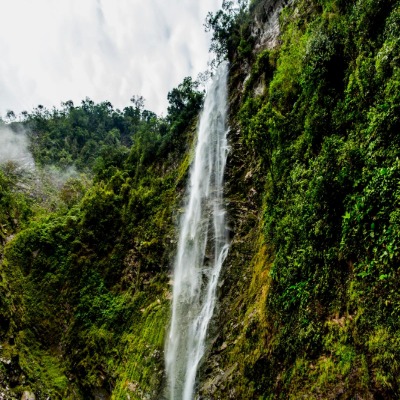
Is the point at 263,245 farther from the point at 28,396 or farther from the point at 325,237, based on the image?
the point at 28,396

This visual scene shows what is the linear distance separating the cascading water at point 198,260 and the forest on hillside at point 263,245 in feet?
2.15

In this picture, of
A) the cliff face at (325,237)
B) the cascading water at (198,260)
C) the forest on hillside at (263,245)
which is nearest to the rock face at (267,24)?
the forest on hillside at (263,245)

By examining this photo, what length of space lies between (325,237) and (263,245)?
12.2 ft

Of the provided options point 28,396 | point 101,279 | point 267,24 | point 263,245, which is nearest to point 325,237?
point 263,245

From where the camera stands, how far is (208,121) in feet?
69.1

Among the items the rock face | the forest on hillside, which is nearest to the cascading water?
the forest on hillside

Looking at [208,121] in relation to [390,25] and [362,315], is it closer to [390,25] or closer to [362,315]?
[390,25]

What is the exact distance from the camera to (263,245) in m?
10.5

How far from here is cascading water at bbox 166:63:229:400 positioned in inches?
452

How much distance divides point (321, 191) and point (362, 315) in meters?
2.77

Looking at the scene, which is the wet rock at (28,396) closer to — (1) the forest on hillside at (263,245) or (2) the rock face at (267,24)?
(1) the forest on hillside at (263,245)

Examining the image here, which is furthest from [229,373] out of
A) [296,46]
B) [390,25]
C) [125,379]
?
[296,46]

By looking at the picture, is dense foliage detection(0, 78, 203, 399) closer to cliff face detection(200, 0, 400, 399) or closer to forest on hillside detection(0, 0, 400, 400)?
forest on hillside detection(0, 0, 400, 400)

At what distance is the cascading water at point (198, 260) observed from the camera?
1147 cm
